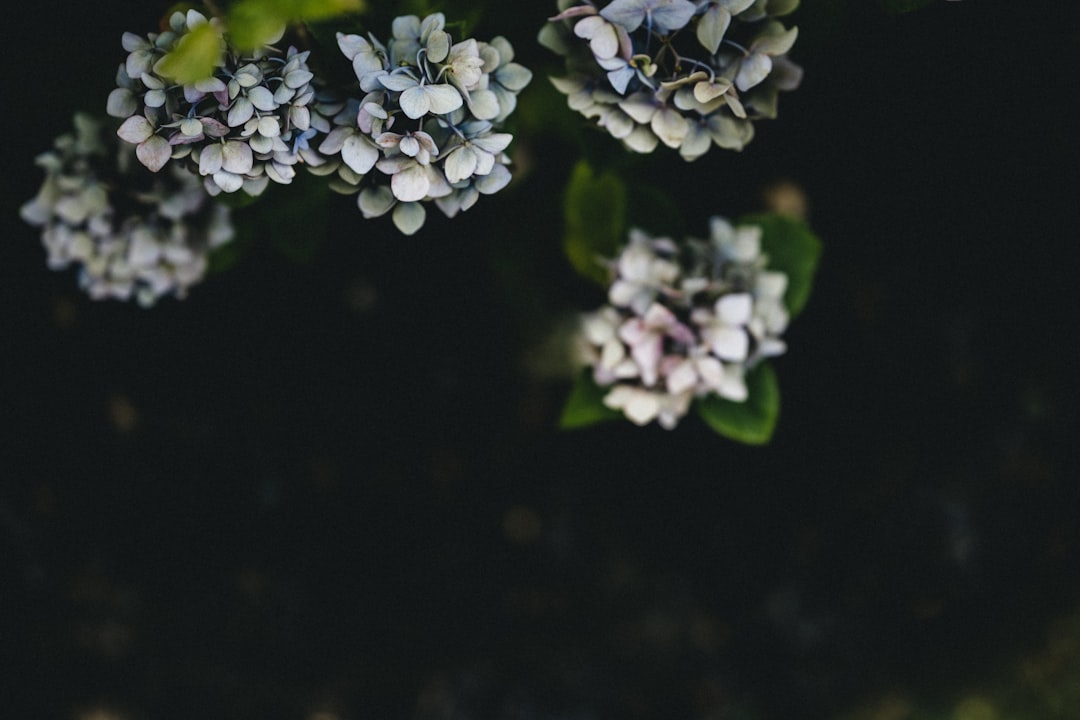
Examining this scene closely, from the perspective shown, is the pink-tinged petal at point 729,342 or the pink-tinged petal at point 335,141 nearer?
the pink-tinged petal at point 335,141

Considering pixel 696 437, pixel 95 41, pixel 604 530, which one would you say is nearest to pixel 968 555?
pixel 696 437

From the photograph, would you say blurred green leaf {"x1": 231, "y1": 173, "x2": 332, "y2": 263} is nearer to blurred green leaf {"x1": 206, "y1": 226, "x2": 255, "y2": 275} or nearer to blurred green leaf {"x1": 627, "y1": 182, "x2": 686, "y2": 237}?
blurred green leaf {"x1": 206, "y1": 226, "x2": 255, "y2": 275}

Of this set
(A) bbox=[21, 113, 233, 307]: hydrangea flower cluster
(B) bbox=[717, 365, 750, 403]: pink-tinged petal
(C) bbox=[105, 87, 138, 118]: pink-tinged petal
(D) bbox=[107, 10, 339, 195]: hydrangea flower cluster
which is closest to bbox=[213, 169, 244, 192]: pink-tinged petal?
(D) bbox=[107, 10, 339, 195]: hydrangea flower cluster

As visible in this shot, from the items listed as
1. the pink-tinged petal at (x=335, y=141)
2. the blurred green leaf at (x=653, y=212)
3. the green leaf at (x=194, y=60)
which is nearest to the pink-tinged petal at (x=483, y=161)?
the pink-tinged petal at (x=335, y=141)

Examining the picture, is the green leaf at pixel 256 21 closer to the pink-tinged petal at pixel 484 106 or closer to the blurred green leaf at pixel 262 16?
the blurred green leaf at pixel 262 16

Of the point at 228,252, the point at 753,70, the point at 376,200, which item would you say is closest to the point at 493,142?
the point at 376,200

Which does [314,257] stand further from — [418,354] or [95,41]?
[95,41]

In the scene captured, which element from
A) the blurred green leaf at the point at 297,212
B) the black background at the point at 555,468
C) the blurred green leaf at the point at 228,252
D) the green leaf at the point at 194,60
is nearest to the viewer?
the green leaf at the point at 194,60
